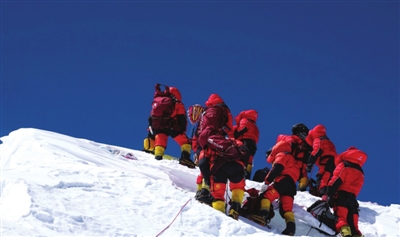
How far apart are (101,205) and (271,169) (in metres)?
3.90

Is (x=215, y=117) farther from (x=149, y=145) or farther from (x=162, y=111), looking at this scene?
(x=149, y=145)

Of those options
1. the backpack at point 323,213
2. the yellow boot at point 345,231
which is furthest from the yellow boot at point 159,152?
the yellow boot at point 345,231

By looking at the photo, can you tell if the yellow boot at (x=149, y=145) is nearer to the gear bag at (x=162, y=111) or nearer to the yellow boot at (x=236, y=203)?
the gear bag at (x=162, y=111)

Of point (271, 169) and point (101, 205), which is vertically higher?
point (271, 169)

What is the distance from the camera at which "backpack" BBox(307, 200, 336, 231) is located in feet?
34.0

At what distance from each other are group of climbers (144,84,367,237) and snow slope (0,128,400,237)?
0.57 m

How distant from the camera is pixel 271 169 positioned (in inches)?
407

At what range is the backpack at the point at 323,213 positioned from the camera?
10.4 meters

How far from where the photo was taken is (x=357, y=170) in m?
10.6

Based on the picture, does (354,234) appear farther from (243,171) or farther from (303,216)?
(243,171)

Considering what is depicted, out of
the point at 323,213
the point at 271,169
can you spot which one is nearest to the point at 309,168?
the point at 323,213

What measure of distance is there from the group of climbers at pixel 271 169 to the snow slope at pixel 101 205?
0.57 m

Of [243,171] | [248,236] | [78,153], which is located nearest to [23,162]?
[78,153]

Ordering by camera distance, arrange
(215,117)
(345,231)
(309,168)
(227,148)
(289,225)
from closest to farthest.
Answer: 1. (227,148)
2. (289,225)
3. (345,231)
4. (215,117)
5. (309,168)
